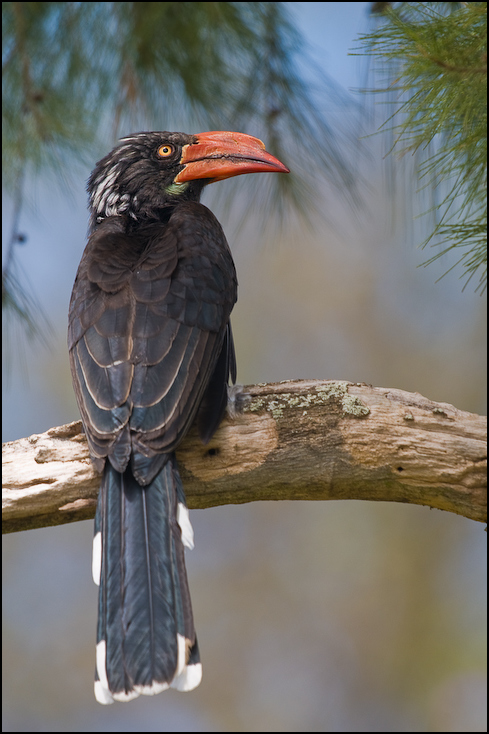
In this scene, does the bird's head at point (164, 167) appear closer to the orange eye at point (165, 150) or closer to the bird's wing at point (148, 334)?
the orange eye at point (165, 150)

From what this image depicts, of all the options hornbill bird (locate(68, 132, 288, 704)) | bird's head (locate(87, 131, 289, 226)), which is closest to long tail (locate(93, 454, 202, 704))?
hornbill bird (locate(68, 132, 288, 704))

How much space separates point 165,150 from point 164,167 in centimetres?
9

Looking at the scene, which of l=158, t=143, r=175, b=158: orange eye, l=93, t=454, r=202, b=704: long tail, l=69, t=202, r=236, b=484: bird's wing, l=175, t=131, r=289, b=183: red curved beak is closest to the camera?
l=93, t=454, r=202, b=704: long tail

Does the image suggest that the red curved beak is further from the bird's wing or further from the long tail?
the long tail

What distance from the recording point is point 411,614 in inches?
298

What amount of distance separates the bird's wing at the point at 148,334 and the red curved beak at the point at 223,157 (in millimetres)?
465

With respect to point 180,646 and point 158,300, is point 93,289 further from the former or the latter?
point 180,646

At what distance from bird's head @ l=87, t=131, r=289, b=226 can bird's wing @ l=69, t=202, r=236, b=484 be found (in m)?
0.45

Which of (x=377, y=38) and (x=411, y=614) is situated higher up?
(x=377, y=38)

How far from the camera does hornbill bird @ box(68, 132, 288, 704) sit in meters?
2.38

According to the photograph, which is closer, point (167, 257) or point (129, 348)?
point (129, 348)

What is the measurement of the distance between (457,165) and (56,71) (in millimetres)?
3224

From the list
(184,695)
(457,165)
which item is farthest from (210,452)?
(184,695)

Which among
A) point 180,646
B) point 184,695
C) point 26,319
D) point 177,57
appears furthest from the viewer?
point 184,695
